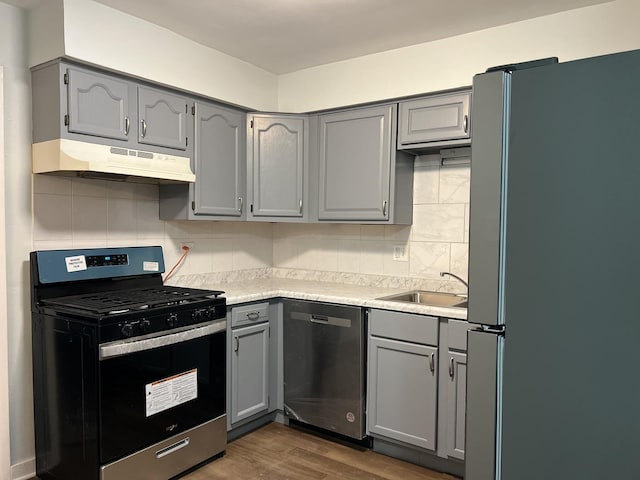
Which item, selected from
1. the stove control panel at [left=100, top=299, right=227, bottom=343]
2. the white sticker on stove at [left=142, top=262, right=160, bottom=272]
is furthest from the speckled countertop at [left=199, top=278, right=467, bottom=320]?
the white sticker on stove at [left=142, top=262, right=160, bottom=272]

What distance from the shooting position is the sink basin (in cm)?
293

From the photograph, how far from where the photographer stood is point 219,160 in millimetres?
3111

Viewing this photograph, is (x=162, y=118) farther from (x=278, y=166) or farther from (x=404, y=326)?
(x=404, y=326)

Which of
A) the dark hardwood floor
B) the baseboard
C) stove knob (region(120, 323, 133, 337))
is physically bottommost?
the dark hardwood floor

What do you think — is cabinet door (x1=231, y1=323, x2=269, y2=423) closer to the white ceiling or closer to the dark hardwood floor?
the dark hardwood floor

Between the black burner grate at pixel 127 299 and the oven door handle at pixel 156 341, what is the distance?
0.15 m

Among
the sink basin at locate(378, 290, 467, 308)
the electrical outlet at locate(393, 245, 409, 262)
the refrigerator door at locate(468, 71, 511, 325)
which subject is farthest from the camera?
the electrical outlet at locate(393, 245, 409, 262)

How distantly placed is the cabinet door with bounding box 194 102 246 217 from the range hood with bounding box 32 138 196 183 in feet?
0.94

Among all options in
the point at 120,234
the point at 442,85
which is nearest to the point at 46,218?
the point at 120,234

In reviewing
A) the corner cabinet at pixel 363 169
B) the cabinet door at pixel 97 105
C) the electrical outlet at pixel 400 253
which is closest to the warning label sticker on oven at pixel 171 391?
the cabinet door at pixel 97 105

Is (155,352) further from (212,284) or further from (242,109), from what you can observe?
(242,109)

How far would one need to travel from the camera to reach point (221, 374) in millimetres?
2705

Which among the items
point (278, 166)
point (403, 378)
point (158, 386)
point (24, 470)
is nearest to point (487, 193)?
point (403, 378)

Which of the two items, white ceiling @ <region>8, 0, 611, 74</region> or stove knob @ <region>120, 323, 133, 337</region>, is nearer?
stove knob @ <region>120, 323, 133, 337</region>
